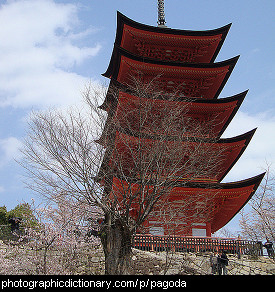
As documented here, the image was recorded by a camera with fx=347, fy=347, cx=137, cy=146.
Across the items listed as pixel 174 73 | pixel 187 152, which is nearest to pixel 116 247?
pixel 187 152

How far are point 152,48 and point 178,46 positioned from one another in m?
1.44

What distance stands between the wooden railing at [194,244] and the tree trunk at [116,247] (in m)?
3.33

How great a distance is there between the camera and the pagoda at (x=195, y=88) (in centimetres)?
1577

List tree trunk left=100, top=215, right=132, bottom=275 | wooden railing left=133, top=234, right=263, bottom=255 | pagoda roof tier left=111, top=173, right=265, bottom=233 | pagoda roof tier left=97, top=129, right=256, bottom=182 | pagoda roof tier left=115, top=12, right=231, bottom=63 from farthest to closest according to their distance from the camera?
pagoda roof tier left=115, top=12, right=231, bottom=63, pagoda roof tier left=111, top=173, right=265, bottom=233, wooden railing left=133, top=234, right=263, bottom=255, pagoda roof tier left=97, top=129, right=256, bottom=182, tree trunk left=100, top=215, right=132, bottom=275

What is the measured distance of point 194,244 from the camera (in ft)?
44.2

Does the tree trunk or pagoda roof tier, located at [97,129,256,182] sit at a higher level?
pagoda roof tier, located at [97,129,256,182]

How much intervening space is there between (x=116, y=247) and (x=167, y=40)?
41.5 feet

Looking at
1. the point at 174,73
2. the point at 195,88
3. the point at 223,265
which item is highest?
the point at 174,73

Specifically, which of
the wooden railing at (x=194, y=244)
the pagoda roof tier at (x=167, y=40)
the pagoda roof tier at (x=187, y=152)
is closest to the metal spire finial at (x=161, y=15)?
the pagoda roof tier at (x=167, y=40)

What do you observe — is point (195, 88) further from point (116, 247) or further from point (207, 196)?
point (116, 247)

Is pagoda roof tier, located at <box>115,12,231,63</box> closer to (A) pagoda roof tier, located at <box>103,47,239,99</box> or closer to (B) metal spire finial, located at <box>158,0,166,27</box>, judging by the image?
(A) pagoda roof tier, located at <box>103,47,239,99</box>

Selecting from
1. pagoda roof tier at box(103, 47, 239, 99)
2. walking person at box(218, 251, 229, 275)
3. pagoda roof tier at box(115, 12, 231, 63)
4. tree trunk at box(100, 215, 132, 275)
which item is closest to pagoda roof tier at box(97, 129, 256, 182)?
tree trunk at box(100, 215, 132, 275)

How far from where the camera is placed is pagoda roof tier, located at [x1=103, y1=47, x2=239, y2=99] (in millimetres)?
17234
